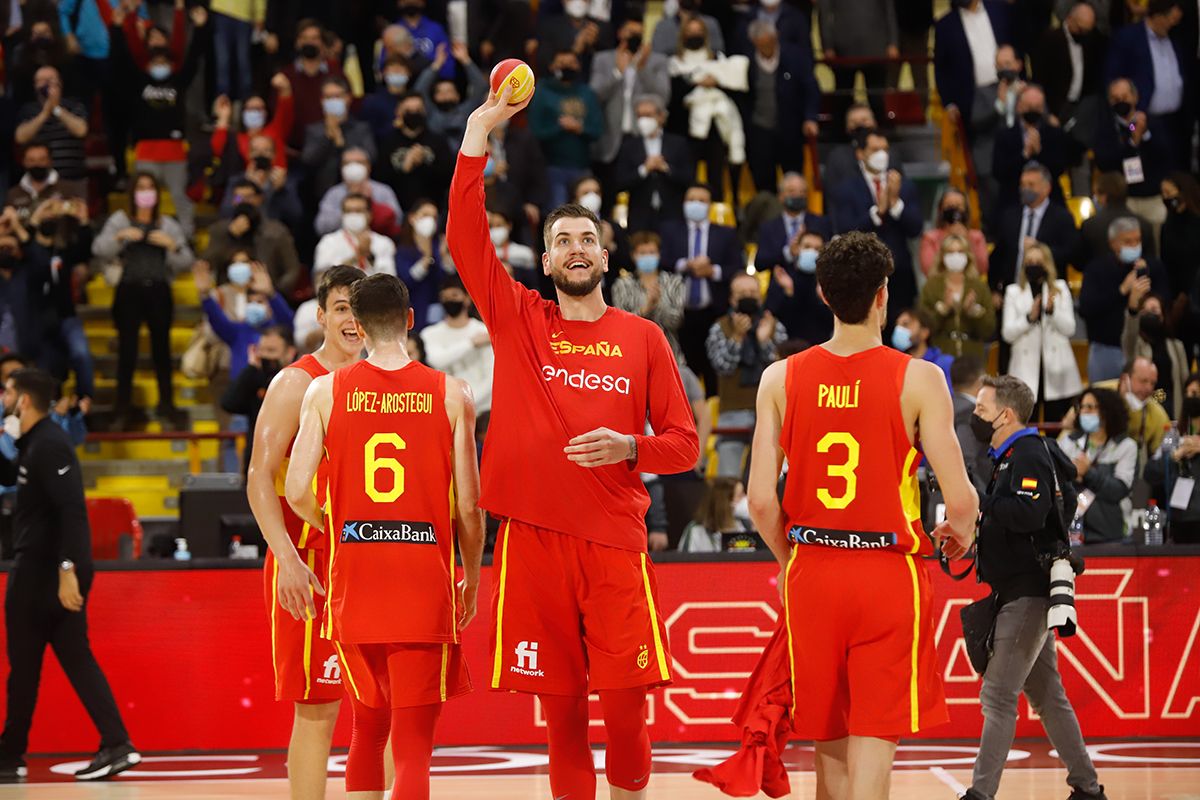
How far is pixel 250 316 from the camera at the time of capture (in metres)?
13.7

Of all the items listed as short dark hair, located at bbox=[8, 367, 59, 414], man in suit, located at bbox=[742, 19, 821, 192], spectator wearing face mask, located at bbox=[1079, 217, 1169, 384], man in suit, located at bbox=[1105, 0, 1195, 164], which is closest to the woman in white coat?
spectator wearing face mask, located at bbox=[1079, 217, 1169, 384]

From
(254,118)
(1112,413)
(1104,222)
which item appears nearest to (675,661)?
(1112,413)

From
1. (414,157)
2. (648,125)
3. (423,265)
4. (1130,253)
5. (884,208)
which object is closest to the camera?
(423,265)

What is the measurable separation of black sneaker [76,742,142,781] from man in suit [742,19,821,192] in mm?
8984

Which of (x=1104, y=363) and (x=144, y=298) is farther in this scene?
(x=144, y=298)

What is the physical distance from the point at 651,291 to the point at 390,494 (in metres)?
7.41

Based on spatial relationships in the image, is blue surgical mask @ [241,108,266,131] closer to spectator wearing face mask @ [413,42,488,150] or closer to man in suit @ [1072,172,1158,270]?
spectator wearing face mask @ [413,42,488,150]

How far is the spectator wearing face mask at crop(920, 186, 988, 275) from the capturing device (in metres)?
14.4

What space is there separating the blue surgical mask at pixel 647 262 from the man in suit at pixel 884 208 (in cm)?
184

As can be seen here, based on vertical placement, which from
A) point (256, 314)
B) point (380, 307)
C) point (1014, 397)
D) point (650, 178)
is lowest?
point (1014, 397)

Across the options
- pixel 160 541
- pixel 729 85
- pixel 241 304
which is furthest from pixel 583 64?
pixel 160 541

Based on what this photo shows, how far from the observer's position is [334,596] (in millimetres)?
6230

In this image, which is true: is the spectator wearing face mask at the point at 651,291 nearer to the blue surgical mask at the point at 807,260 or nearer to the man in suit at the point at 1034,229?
the blue surgical mask at the point at 807,260

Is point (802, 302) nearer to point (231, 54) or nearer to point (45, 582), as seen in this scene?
point (45, 582)
